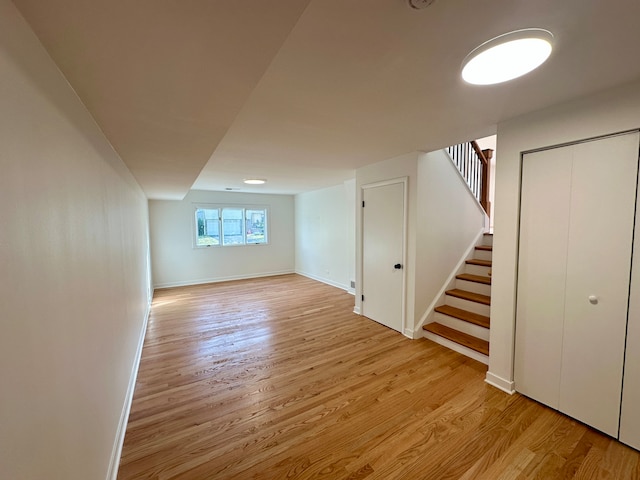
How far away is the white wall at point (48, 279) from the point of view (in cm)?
65

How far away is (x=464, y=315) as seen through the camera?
309 centimetres

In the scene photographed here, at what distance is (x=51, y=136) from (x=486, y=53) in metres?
1.86

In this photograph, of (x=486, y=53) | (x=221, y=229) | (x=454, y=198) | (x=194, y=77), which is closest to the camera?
(x=194, y=77)

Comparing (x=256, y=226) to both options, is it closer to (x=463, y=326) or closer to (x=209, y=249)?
(x=209, y=249)

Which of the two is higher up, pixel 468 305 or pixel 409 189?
pixel 409 189

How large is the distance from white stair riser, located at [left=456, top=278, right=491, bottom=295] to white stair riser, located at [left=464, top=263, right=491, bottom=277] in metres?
0.22

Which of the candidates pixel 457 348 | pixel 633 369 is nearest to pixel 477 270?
pixel 457 348

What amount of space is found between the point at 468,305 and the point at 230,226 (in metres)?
5.65

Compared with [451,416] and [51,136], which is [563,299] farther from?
[51,136]

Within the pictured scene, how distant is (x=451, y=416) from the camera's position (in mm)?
1967

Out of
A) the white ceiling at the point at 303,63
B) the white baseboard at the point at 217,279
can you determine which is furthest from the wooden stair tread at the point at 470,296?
the white baseboard at the point at 217,279

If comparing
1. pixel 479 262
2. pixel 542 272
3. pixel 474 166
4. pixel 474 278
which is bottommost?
pixel 474 278

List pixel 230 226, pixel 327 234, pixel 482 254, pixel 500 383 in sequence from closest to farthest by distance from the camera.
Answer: pixel 500 383, pixel 482 254, pixel 327 234, pixel 230 226


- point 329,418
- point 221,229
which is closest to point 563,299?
point 329,418
